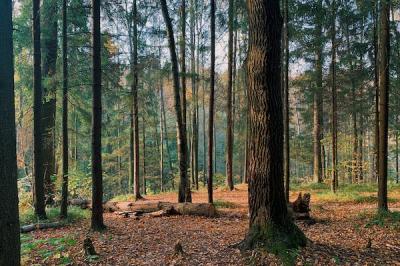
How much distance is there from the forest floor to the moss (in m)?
0.12

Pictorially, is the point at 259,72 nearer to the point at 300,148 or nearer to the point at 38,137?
the point at 38,137

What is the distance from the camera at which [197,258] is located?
6121 millimetres

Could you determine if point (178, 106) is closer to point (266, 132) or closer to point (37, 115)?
point (37, 115)

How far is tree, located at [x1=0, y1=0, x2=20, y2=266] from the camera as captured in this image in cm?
396

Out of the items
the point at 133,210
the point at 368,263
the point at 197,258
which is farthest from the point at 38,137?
the point at 368,263

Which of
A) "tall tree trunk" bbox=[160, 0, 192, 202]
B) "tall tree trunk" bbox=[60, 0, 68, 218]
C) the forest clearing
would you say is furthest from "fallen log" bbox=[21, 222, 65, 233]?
"tall tree trunk" bbox=[160, 0, 192, 202]

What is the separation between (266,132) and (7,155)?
3.98 m

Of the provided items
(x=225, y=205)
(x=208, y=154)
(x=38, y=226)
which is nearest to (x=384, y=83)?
(x=208, y=154)

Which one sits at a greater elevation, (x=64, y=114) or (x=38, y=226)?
(x=64, y=114)

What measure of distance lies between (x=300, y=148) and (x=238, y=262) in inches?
939

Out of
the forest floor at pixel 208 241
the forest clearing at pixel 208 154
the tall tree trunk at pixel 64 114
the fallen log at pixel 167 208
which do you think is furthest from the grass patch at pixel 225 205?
the tall tree trunk at pixel 64 114

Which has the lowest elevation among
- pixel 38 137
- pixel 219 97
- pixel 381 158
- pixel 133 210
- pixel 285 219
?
pixel 133 210

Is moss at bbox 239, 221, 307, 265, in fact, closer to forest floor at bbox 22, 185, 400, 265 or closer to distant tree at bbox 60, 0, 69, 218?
forest floor at bbox 22, 185, 400, 265

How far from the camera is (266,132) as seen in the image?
6023 mm
